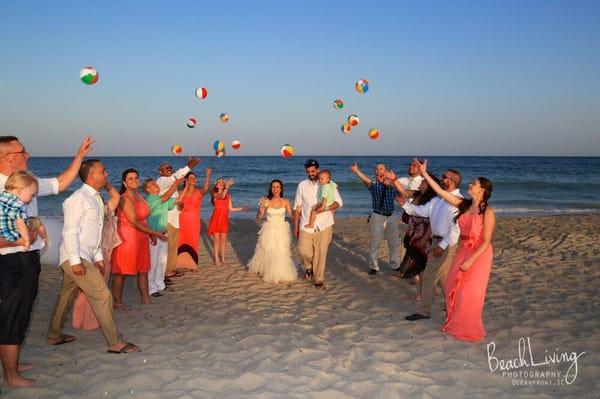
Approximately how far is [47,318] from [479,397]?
18.3 ft

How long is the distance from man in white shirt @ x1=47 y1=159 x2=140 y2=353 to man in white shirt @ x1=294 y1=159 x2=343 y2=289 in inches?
153

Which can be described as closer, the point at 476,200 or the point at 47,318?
the point at 476,200

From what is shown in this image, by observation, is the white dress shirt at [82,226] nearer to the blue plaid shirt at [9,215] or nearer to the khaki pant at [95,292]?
the khaki pant at [95,292]

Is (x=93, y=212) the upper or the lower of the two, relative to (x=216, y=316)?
upper

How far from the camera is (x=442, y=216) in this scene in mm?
6184

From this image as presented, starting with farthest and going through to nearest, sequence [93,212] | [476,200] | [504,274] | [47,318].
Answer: [504,274] → [47,318] → [476,200] → [93,212]

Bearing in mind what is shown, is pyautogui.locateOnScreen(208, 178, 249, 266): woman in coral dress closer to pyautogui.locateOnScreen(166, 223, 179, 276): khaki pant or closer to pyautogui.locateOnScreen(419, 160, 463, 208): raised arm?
pyautogui.locateOnScreen(166, 223, 179, 276): khaki pant

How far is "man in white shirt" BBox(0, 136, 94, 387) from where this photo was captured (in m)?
3.84

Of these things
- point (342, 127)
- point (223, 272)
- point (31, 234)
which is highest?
point (342, 127)

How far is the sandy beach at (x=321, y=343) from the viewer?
413 cm

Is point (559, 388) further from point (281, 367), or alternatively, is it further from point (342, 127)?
point (342, 127)

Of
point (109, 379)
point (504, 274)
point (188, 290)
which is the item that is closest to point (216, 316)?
point (188, 290)

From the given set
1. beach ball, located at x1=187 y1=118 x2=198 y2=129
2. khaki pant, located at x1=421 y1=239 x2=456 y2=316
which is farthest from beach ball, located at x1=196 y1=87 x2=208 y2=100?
khaki pant, located at x1=421 y1=239 x2=456 y2=316

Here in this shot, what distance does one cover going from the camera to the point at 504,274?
8516 millimetres
